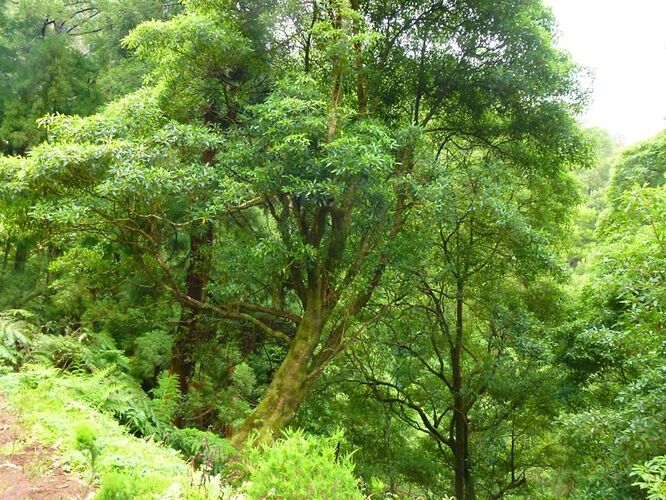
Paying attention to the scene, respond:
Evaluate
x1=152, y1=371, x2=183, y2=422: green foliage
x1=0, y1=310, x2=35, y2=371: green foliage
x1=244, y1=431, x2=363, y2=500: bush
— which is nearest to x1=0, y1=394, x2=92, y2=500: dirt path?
x1=244, y1=431, x2=363, y2=500: bush

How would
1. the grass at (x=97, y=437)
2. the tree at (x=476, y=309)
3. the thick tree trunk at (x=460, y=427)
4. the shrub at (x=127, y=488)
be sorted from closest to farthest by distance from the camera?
1. the shrub at (x=127, y=488)
2. the grass at (x=97, y=437)
3. the tree at (x=476, y=309)
4. the thick tree trunk at (x=460, y=427)

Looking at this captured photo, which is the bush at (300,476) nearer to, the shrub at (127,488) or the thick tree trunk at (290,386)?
the shrub at (127,488)

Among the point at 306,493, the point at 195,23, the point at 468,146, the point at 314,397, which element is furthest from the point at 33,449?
the point at 468,146

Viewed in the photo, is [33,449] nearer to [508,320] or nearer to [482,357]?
[508,320]

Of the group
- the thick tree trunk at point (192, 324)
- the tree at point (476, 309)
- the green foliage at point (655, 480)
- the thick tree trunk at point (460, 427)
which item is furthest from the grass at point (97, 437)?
the thick tree trunk at point (460, 427)

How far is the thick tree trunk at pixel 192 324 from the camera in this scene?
825 centimetres

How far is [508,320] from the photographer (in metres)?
7.90

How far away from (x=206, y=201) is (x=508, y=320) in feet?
17.0

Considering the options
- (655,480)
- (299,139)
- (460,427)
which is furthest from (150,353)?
(655,480)

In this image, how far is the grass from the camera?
2.57 m

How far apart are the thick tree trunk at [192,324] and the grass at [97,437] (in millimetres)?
3301

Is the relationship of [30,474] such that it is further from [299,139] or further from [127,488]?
[299,139]

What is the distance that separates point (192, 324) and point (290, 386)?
117 inches

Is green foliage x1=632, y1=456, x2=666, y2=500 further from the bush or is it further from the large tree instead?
the large tree
